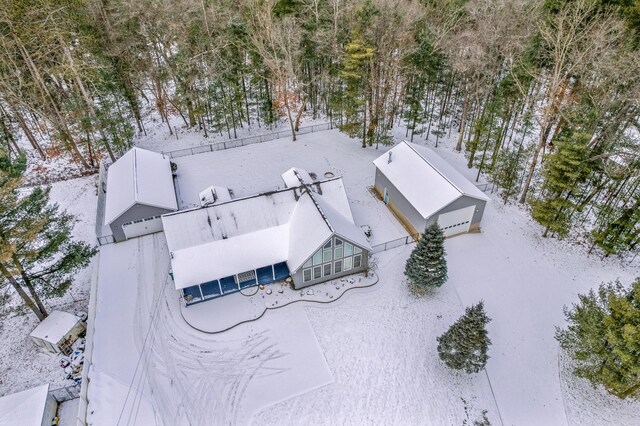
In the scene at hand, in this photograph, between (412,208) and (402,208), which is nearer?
(412,208)

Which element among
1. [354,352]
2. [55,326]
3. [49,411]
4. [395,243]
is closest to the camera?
[49,411]

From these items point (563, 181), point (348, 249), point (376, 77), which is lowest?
point (348, 249)

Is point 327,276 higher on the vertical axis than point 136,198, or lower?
lower

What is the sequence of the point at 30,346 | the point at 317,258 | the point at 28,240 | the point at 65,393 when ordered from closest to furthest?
the point at 28,240
the point at 65,393
the point at 30,346
the point at 317,258

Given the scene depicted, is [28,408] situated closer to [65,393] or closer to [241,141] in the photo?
[65,393]

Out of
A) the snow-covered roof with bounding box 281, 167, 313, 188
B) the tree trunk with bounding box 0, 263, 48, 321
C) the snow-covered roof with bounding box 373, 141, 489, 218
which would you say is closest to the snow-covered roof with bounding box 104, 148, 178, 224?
the tree trunk with bounding box 0, 263, 48, 321

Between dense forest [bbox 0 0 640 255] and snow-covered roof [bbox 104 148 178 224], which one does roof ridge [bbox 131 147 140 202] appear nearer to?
snow-covered roof [bbox 104 148 178 224]

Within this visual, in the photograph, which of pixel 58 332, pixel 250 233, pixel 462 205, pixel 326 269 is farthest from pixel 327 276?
pixel 58 332
